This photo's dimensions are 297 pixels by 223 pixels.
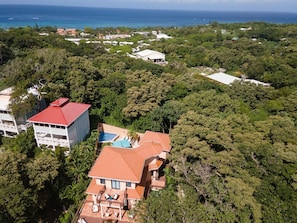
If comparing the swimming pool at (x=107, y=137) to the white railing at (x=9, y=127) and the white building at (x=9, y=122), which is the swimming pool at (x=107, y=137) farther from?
the white railing at (x=9, y=127)

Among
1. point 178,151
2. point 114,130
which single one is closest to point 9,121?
point 114,130

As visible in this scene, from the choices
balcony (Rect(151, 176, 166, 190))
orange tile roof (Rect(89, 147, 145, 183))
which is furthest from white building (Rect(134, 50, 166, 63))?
orange tile roof (Rect(89, 147, 145, 183))

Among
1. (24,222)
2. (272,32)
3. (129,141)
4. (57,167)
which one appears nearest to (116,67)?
(129,141)

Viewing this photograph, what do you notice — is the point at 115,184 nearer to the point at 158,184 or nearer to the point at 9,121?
the point at 158,184

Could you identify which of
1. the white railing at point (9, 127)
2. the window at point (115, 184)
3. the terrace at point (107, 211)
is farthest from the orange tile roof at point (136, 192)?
the white railing at point (9, 127)

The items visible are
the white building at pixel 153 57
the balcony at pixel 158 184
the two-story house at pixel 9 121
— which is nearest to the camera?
the balcony at pixel 158 184

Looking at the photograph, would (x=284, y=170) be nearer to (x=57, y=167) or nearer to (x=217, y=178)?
(x=217, y=178)
